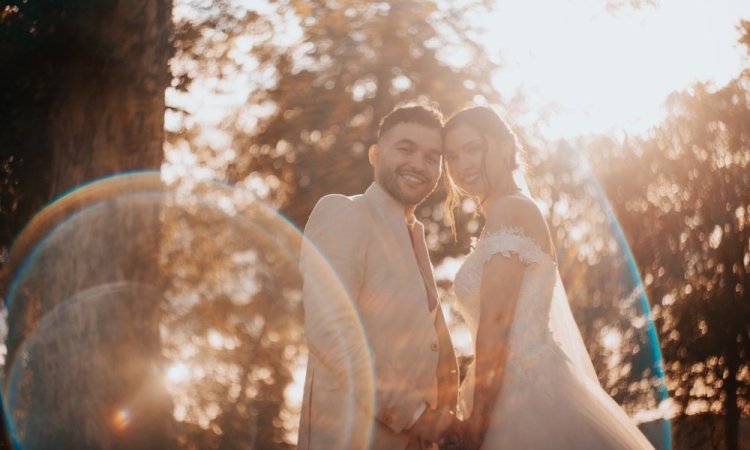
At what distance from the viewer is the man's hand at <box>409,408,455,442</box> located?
4.57 metres

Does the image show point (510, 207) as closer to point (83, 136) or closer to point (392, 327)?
point (392, 327)

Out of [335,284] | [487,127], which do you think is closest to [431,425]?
[335,284]

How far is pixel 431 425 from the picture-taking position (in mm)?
4574

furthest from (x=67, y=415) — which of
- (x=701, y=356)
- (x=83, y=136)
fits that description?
(x=701, y=356)

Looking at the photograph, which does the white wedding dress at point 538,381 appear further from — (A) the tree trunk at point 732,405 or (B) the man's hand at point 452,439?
(A) the tree trunk at point 732,405

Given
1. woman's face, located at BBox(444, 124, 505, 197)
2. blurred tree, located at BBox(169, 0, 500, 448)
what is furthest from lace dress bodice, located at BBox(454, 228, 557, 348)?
blurred tree, located at BBox(169, 0, 500, 448)

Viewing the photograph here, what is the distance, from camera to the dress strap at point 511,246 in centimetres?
475

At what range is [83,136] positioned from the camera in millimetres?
6648

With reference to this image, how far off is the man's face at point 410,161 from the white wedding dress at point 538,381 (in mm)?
558

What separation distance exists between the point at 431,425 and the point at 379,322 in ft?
2.12

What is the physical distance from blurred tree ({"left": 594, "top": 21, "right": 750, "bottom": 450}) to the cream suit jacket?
57.0ft

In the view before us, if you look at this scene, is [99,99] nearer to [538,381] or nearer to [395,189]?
[395,189]

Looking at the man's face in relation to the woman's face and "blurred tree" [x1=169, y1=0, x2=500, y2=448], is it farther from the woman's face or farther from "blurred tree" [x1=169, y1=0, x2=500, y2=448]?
"blurred tree" [x1=169, y1=0, x2=500, y2=448]

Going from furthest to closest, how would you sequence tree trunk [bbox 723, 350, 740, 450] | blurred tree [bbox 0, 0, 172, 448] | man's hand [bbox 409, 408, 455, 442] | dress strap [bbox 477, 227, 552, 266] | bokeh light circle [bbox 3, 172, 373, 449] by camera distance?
1. tree trunk [bbox 723, 350, 740, 450]
2. blurred tree [bbox 0, 0, 172, 448]
3. bokeh light circle [bbox 3, 172, 373, 449]
4. dress strap [bbox 477, 227, 552, 266]
5. man's hand [bbox 409, 408, 455, 442]
